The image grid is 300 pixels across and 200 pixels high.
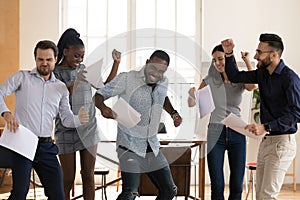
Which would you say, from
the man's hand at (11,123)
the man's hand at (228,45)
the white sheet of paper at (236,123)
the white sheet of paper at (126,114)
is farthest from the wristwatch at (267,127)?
the man's hand at (11,123)

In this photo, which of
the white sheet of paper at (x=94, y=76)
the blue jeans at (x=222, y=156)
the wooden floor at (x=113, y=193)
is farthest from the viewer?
the wooden floor at (x=113, y=193)

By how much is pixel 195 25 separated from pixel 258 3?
807 millimetres

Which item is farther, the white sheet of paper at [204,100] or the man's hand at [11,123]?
the white sheet of paper at [204,100]

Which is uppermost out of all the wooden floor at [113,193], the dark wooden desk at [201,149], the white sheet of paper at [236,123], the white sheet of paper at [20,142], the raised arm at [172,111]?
the raised arm at [172,111]

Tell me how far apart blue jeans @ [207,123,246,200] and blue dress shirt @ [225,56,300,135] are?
0.55 m

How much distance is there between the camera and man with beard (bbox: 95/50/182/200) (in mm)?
3643

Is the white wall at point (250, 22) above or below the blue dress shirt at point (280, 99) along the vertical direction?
above

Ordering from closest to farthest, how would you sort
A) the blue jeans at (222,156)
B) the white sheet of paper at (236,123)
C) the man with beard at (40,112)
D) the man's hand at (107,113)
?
the man with beard at (40,112) < the man's hand at (107,113) < the white sheet of paper at (236,123) < the blue jeans at (222,156)

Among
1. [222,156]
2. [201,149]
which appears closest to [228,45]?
[222,156]

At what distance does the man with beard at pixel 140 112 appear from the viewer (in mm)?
3643

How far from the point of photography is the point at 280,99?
357cm

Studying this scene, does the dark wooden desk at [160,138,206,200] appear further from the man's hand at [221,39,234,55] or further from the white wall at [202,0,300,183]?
the white wall at [202,0,300,183]

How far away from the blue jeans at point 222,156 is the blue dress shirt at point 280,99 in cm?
55

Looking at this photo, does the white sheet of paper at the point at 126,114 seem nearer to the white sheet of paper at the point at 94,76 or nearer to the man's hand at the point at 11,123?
the white sheet of paper at the point at 94,76
